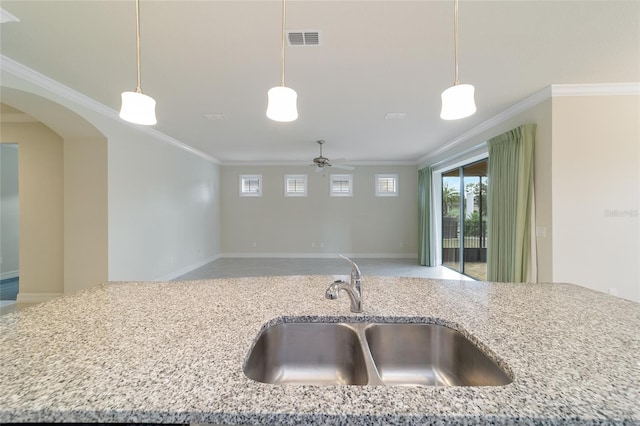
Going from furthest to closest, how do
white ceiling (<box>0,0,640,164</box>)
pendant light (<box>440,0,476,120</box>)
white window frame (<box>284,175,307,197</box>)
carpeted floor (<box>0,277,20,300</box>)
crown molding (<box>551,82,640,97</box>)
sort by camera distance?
white window frame (<box>284,175,307,197</box>) < carpeted floor (<box>0,277,20,300</box>) < crown molding (<box>551,82,640,97</box>) < white ceiling (<box>0,0,640,164</box>) < pendant light (<box>440,0,476,120</box>)

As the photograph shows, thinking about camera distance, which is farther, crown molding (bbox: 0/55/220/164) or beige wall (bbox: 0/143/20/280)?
beige wall (bbox: 0/143/20/280)

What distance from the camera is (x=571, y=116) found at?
10.3 feet

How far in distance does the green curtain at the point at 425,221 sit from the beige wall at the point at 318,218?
73cm

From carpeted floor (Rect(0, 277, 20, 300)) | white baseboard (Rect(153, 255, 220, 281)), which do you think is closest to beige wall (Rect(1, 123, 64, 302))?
carpeted floor (Rect(0, 277, 20, 300))

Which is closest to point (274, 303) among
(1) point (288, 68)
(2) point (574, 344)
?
(2) point (574, 344)

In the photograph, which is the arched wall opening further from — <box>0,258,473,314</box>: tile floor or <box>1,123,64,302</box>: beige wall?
<box>0,258,473,314</box>: tile floor

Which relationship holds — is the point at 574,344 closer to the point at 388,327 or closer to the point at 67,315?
the point at 388,327

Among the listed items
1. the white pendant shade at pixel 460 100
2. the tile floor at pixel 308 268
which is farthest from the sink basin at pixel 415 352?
the tile floor at pixel 308 268

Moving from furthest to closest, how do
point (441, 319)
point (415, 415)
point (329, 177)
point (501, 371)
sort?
1. point (329, 177)
2. point (441, 319)
3. point (501, 371)
4. point (415, 415)

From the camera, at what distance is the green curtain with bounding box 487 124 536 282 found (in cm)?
345

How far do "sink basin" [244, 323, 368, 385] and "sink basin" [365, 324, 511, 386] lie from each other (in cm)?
12

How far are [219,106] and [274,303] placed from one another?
319 centimetres

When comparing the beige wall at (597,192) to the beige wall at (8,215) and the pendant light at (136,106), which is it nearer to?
the pendant light at (136,106)

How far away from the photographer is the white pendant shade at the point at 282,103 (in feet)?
4.85
